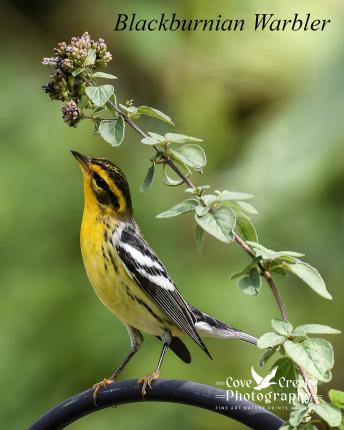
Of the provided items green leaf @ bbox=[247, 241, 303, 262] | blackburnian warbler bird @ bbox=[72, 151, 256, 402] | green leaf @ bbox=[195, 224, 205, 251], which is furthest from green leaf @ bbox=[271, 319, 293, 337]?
blackburnian warbler bird @ bbox=[72, 151, 256, 402]

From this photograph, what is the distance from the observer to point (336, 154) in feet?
9.64

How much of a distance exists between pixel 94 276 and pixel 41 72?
2560mm

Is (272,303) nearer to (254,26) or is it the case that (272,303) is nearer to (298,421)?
(254,26)

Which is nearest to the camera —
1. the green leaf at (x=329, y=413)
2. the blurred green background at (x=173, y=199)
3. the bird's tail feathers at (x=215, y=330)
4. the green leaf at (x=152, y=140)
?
the green leaf at (x=329, y=413)

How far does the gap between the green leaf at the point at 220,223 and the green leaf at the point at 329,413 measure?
30 cm

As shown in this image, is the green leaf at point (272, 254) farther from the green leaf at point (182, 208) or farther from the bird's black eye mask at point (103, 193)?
the bird's black eye mask at point (103, 193)

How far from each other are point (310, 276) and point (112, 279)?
995mm

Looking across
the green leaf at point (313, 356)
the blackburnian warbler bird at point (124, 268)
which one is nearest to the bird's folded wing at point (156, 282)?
the blackburnian warbler bird at point (124, 268)

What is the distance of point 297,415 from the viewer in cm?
140

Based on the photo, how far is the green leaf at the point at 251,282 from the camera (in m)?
1.53

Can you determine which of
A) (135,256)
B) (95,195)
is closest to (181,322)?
(135,256)

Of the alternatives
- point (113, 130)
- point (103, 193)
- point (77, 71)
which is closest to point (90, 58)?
point (77, 71)

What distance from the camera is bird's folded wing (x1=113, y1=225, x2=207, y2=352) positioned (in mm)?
2445

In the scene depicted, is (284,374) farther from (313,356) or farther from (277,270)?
(277,270)
